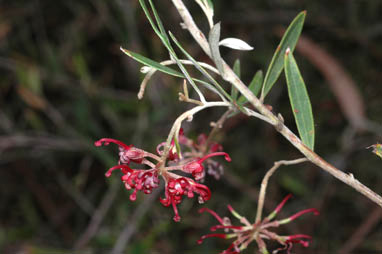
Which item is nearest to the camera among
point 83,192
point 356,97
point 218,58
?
point 218,58

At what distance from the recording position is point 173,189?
822 millimetres

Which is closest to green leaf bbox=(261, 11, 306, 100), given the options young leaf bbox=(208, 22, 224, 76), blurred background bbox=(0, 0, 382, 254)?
young leaf bbox=(208, 22, 224, 76)

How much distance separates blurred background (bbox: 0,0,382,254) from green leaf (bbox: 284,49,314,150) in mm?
1444

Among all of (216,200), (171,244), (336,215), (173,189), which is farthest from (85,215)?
(173,189)

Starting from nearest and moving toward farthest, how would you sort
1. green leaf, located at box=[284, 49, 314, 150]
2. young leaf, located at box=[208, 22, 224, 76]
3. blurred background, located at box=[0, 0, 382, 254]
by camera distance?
young leaf, located at box=[208, 22, 224, 76] → green leaf, located at box=[284, 49, 314, 150] → blurred background, located at box=[0, 0, 382, 254]

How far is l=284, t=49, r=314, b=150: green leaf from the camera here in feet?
2.85

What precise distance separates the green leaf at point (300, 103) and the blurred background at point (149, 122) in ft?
4.74

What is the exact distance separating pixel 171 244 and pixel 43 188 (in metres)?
0.95

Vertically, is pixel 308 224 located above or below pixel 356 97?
below

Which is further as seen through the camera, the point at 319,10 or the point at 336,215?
the point at 336,215

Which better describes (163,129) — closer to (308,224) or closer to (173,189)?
(308,224)

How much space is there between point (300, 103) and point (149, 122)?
1601 mm

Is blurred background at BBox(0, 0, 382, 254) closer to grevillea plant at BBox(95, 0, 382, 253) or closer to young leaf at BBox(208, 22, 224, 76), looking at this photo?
grevillea plant at BBox(95, 0, 382, 253)

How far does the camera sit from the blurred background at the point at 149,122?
8.13 ft
